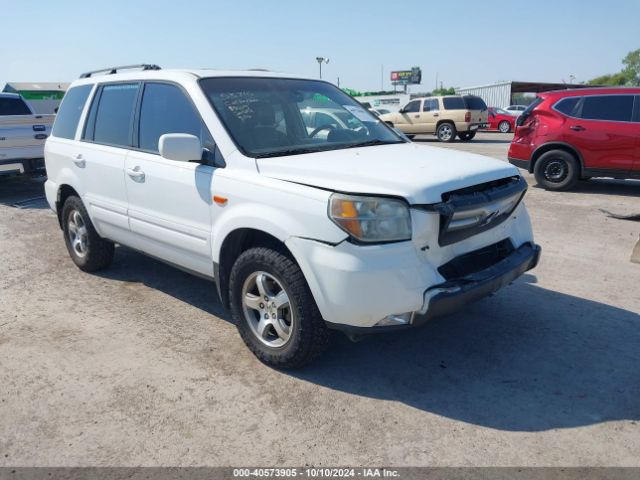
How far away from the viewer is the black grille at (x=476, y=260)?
3.09 metres

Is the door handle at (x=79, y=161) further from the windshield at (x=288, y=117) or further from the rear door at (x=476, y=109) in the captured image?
the rear door at (x=476, y=109)

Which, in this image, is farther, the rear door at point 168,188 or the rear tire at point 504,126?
the rear tire at point 504,126

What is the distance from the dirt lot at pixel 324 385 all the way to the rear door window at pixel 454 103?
615 inches

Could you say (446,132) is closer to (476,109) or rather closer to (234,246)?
(476,109)

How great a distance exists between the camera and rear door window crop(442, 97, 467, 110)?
19.7m

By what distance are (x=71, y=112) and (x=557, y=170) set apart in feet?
25.4

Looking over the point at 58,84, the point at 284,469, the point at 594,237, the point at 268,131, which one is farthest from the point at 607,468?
the point at 58,84

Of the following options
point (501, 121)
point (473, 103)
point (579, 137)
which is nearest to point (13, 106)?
point (579, 137)

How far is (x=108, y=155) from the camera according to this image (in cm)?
459

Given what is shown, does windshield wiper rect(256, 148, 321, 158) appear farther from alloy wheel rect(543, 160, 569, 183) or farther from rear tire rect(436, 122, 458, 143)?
rear tire rect(436, 122, 458, 143)

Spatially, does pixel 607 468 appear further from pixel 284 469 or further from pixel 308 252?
pixel 308 252

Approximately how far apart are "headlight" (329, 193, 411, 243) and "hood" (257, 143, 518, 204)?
0.18 ft

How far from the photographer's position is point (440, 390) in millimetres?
3176

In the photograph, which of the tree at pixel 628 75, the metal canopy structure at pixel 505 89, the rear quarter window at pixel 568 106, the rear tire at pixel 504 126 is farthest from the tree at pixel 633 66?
the rear quarter window at pixel 568 106
